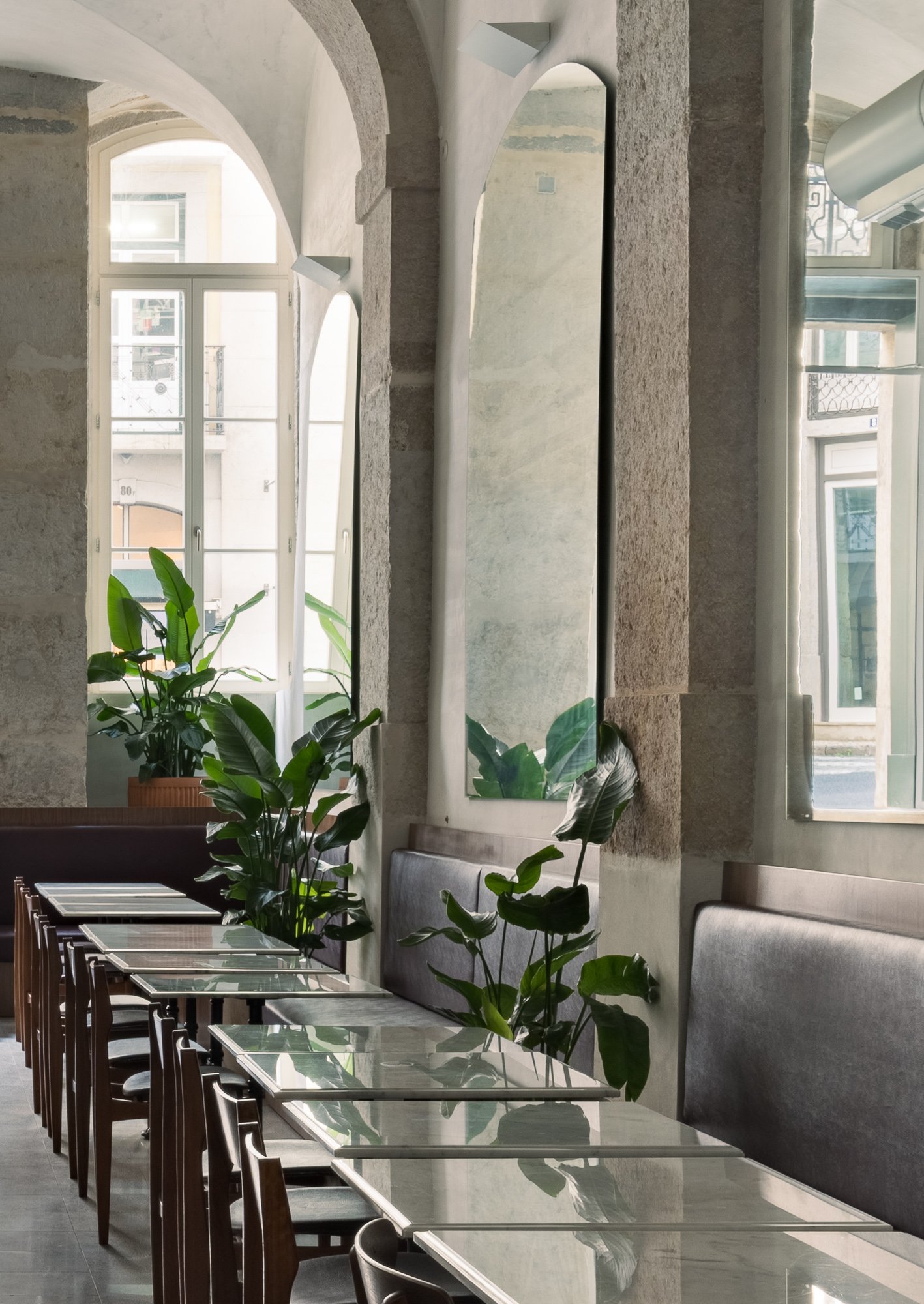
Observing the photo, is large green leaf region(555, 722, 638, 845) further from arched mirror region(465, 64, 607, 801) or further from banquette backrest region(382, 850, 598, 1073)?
arched mirror region(465, 64, 607, 801)

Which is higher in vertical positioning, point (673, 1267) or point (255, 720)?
point (255, 720)

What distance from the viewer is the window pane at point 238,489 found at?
1128cm

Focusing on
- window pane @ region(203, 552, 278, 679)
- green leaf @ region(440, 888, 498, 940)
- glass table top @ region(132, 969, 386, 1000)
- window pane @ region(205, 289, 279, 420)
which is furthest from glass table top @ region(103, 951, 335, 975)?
window pane @ region(205, 289, 279, 420)

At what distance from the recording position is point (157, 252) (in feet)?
37.2

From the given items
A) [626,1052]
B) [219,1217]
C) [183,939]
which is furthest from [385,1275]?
[183,939]

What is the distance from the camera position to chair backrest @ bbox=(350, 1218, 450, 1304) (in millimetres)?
1298

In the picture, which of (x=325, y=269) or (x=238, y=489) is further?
(x=238, y=489)

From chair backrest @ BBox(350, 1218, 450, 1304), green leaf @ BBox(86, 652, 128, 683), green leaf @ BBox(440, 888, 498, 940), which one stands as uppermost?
green leaf @ BBox(86, 652, 128, 683)

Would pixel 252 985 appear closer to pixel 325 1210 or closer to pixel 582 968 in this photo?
pixel 582 968

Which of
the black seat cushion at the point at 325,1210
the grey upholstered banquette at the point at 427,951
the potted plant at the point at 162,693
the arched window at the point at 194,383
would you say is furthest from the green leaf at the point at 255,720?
the arched window at the point at 194,383

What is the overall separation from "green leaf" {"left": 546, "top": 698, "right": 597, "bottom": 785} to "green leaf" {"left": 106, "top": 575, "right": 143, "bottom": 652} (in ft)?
18.1

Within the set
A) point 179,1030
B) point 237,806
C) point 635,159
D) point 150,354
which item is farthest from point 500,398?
point 150,354

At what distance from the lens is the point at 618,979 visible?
3.62m

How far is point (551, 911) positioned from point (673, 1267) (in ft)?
7.52
